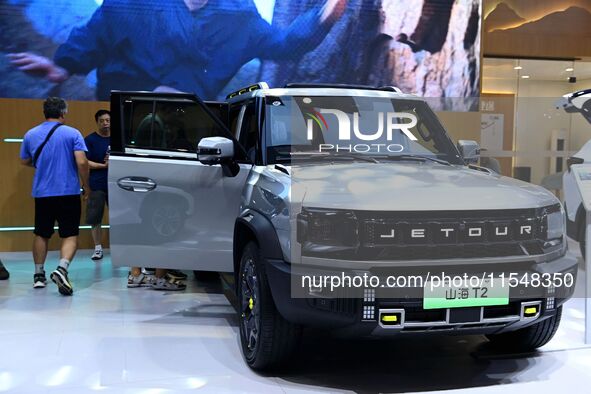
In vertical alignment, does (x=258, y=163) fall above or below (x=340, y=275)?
above

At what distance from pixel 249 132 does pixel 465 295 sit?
211 centimetres

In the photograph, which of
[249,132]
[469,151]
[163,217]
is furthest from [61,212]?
[469,151]

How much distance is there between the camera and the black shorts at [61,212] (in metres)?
5.73

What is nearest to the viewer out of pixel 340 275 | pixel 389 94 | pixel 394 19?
pixel 340 275

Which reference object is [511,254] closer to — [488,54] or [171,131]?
[171,131]

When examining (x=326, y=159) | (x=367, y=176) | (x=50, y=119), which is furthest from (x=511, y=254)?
(x=50, y=119)

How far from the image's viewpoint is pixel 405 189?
127 inches

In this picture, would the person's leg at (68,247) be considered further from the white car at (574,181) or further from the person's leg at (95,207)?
the white car at (574,181)

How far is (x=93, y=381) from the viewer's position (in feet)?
11.4

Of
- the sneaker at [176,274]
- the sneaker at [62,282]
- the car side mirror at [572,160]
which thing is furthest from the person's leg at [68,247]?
the car side mirror at [572,160]

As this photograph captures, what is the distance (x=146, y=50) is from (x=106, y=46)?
1.71 ft

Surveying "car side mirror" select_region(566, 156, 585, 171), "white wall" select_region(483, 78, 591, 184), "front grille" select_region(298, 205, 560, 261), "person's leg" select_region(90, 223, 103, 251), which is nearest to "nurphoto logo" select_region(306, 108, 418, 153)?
"front grille" select_region(298, 205, 560, 261)

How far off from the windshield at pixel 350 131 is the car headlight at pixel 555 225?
943 mm

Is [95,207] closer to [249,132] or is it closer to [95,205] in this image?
[95,205]
